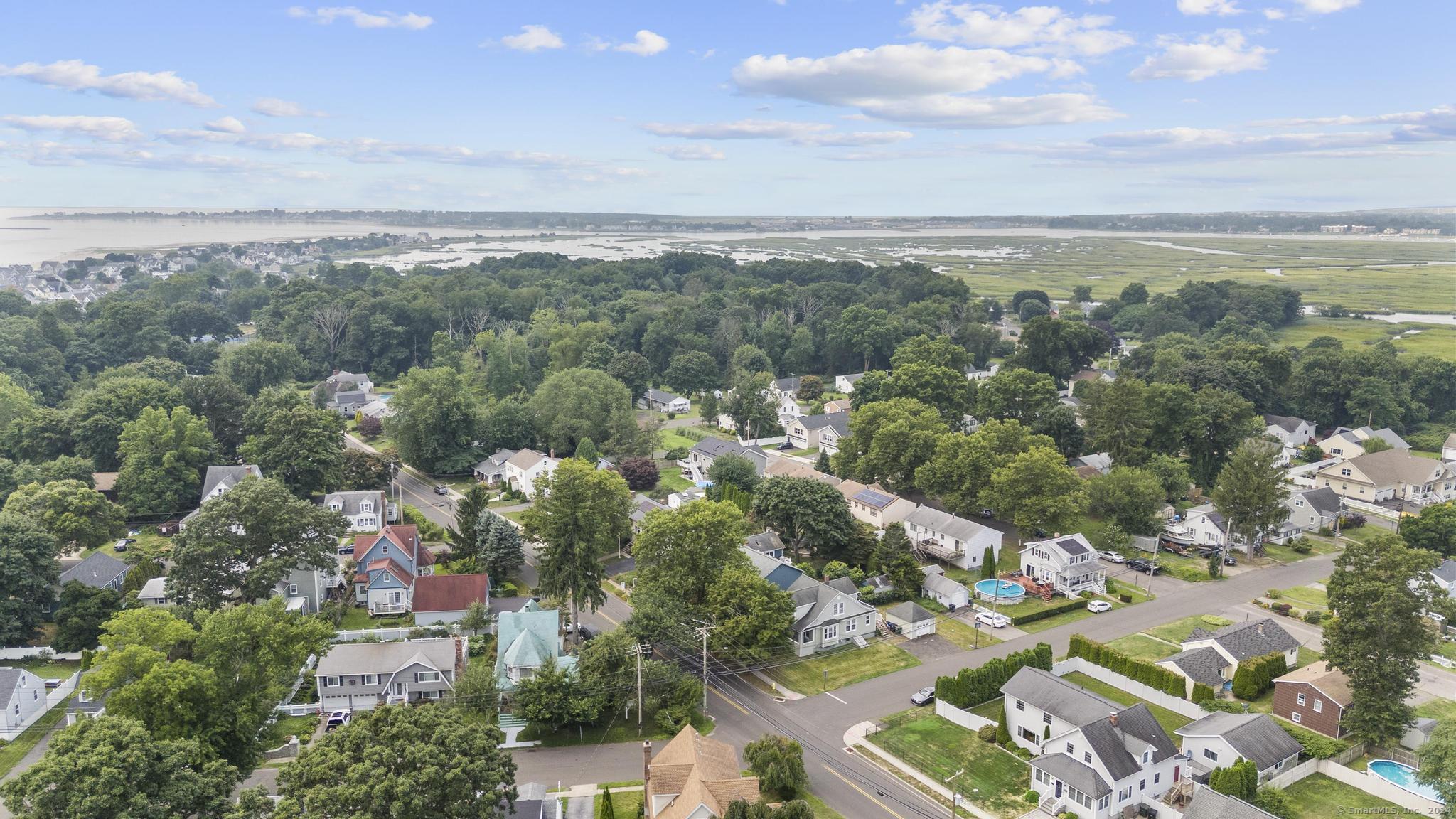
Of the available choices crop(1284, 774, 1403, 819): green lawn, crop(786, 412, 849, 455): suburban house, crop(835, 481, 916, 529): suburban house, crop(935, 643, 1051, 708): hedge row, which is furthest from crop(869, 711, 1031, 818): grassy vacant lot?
crop(786, 412, 849, 455): suburban house

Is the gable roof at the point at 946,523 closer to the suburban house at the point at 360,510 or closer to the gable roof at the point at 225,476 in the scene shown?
the suburban house at the point at 360,510

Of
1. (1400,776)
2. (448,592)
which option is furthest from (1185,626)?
(448,592)

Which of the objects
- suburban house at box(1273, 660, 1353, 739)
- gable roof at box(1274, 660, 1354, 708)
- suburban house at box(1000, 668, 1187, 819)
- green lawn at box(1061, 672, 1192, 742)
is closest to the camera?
suburban house at box(1000, 668, 1187, 819)

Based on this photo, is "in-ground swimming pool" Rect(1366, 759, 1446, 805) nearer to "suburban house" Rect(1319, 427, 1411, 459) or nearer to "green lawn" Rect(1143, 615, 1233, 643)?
"green lawn" Rect(1143, 615, 1233, 643)

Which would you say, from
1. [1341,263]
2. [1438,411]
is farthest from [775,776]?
[1341,263]

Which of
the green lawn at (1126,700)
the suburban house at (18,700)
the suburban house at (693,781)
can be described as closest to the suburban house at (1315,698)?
the green lawn at (1126,700)
